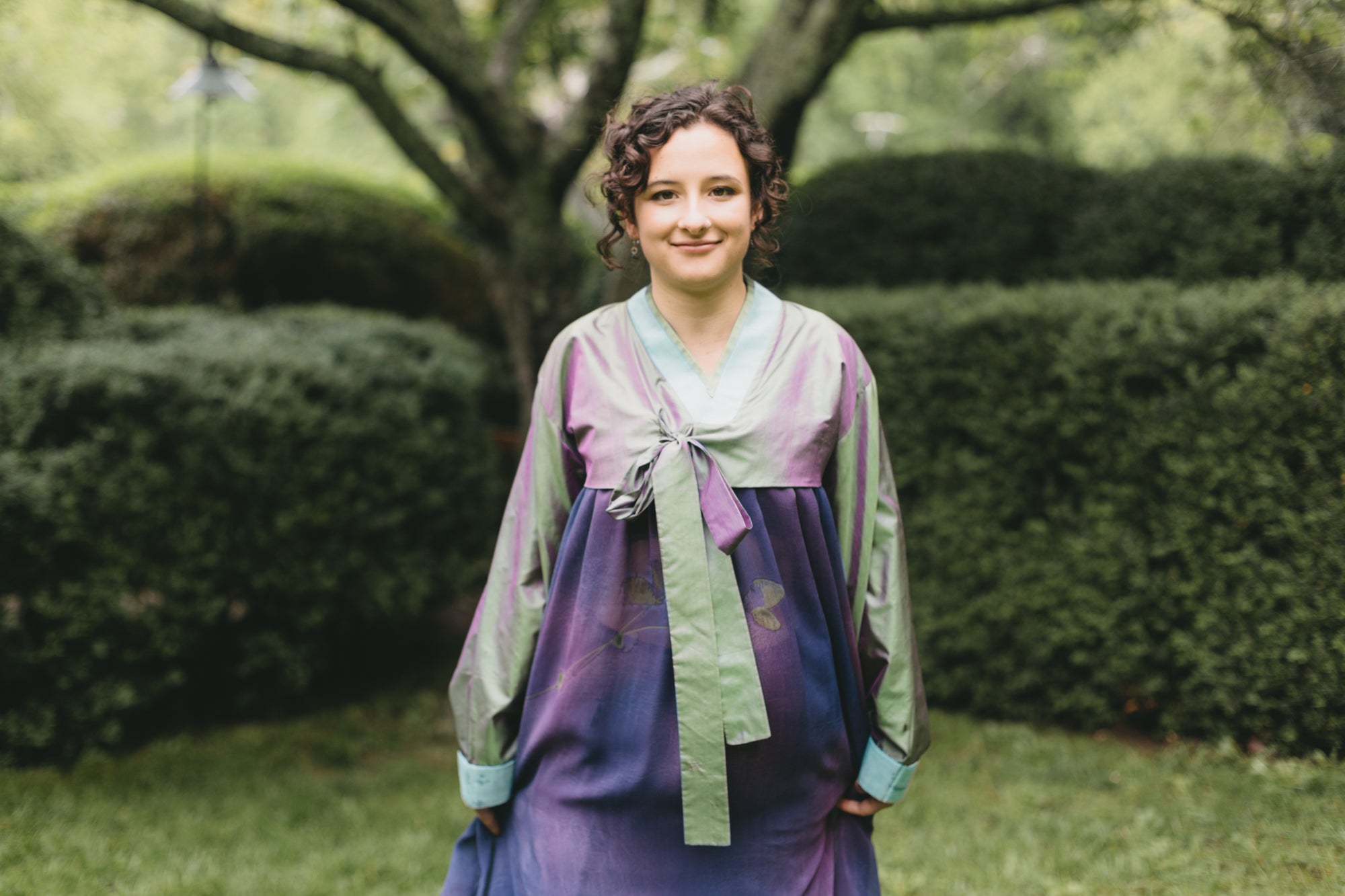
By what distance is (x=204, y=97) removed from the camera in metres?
6.80

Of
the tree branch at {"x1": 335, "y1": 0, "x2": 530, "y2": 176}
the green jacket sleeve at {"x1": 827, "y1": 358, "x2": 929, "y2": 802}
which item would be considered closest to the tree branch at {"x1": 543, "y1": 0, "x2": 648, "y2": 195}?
the tree branch at {"x1": 335, "y1": 0, "x2": 530, "y2": 176}

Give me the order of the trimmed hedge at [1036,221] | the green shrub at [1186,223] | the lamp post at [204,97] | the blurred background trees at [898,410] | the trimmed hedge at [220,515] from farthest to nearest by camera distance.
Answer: the lamp post at [204,97] < the trimmed hedge at [1036,221] < the green shrub at [1186,223] < the trimmed hedge at [220,515] < the blurred background trees at [898,410]

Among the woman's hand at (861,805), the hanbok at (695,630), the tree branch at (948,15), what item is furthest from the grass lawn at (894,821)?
the tree branch at (948,15)

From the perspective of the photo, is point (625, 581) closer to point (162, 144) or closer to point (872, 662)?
point (872, 662)

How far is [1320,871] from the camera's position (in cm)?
271

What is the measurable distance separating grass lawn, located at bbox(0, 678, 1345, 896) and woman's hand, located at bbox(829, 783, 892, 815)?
1335mm

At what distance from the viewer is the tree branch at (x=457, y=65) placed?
4438 millimetres

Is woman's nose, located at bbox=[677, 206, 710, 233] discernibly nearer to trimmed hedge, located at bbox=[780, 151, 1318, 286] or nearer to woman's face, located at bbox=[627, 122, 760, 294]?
woman's face, located at bbox=[627, 122, 760, 294]

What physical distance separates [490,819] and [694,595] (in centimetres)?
70

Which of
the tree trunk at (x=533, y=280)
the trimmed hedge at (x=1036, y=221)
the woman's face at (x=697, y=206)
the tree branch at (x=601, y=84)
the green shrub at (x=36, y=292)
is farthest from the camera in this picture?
the tree trunk at (x=533, y=280)

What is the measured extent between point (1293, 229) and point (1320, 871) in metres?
2.74

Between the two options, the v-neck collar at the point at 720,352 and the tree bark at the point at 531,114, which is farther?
the tree bark at the point at 531,114

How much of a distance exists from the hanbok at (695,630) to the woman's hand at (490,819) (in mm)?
27

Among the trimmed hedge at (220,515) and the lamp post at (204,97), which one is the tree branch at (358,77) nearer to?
the trimmed hedge at (220,515)
